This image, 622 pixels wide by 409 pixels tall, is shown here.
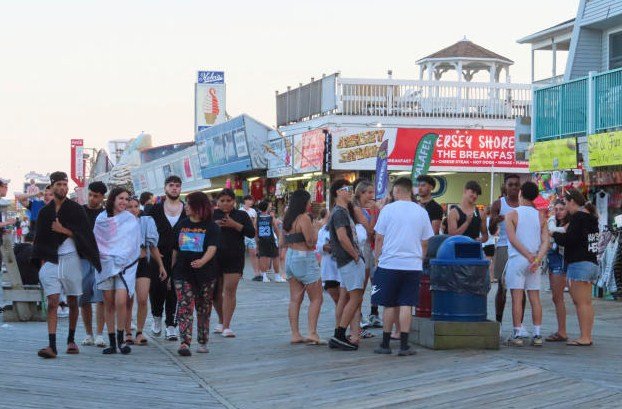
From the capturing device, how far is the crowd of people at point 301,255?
10.9 m

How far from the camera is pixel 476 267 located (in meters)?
11.1

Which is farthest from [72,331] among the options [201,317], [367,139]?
[367,139]

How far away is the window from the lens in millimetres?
23312

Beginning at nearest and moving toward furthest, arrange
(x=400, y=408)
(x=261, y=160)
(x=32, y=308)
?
(x=400, y=408) < (x=32, y=308) < (x=261, y=160)

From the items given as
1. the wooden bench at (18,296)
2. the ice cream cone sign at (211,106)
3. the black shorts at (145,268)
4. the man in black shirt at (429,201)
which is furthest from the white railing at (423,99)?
the ice cream cone sign at (211,106)

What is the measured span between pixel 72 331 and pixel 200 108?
159ft

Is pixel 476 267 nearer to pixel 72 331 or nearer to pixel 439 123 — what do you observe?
pixel 72 331

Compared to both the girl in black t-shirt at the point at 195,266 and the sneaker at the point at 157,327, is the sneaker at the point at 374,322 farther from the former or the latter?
the girl in black t-shirt at the point at 195,266

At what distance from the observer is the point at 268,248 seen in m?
22.4

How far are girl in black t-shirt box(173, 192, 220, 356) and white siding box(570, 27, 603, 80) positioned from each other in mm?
14252

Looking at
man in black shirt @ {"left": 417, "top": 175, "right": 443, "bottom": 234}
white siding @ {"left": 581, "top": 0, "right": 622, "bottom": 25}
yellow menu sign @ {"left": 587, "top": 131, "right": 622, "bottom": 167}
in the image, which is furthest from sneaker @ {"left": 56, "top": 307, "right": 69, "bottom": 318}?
white siding @ {"left": 581, "top": 0, "right": 622, "bottom": 25}

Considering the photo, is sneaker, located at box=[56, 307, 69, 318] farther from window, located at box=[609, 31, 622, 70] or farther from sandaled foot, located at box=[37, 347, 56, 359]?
window, located at box=[609, 31, 622, 70]

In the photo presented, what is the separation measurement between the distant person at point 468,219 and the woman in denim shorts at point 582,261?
920 millimetres

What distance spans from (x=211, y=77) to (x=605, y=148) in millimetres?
43215
